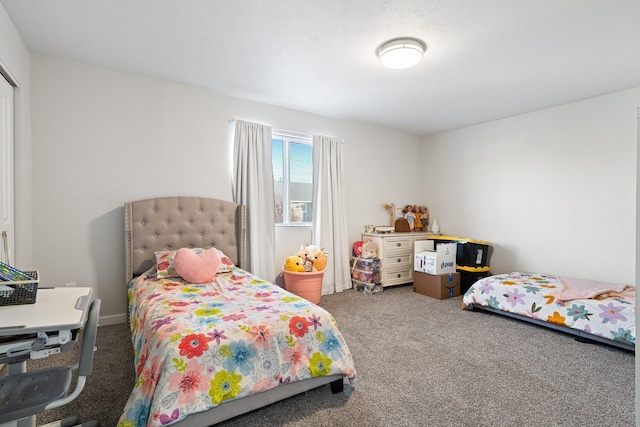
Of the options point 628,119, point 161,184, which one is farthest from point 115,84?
point 628,119

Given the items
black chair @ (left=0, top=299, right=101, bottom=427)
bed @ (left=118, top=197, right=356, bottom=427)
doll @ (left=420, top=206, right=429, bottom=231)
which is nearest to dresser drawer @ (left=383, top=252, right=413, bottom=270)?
doll @ (left=420, top=206, right=429, bottom=231)

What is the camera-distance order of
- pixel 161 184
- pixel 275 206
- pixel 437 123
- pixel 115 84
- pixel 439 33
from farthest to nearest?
1. pixel 437 123
2. pixel 275 206
3. pixel 161 184
4. pixel 115 84
5. pixel 439 33

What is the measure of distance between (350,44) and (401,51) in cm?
42

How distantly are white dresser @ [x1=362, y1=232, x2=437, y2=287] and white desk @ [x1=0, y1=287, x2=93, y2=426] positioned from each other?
12.3ft

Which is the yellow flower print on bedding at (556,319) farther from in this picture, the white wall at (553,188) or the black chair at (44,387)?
the black chair at (44,387)

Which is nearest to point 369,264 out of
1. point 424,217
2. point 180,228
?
point 424,217

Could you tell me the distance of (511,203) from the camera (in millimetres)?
4406

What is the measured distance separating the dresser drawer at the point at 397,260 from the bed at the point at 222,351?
2.37 m

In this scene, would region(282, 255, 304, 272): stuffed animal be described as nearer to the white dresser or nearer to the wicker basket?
the white dresser

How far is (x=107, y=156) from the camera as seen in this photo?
3045 mm

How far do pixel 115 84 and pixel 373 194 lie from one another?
143 inches

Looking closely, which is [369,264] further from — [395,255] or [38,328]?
[38,328]

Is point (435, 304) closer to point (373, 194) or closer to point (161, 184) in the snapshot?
point (373, 194)

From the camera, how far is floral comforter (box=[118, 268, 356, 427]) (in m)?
1.44
